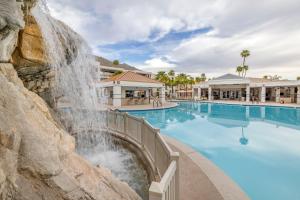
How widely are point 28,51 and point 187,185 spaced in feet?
15.6

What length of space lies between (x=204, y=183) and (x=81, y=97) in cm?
649

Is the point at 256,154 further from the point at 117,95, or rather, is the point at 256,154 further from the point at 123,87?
the point at 123,87

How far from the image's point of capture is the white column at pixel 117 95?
77.6 feet

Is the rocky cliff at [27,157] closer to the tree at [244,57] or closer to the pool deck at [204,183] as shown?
the pool deck at [204,183]

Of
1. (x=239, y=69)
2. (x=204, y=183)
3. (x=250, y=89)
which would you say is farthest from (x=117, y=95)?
(x=239, y=69)

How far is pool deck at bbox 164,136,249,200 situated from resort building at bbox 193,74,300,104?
105 feet

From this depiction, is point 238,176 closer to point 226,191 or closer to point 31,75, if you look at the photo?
point 226,191

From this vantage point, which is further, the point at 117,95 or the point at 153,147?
the point at 117,95

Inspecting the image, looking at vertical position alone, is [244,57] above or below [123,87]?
above

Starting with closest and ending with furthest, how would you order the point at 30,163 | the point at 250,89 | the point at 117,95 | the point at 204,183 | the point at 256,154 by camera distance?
the point at 30,163
the point at 204,183
the point at 256,154
the point at 117,95
the point at 250,89

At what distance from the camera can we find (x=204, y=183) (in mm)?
4461

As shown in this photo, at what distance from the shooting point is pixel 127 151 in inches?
313

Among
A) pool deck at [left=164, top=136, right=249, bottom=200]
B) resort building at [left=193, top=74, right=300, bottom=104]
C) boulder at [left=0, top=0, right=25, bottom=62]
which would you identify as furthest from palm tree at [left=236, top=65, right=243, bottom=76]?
boulder at [left=0, top=0, right=25, bottom=62]

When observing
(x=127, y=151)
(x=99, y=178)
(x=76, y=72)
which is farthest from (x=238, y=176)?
(x=76, y=72)
